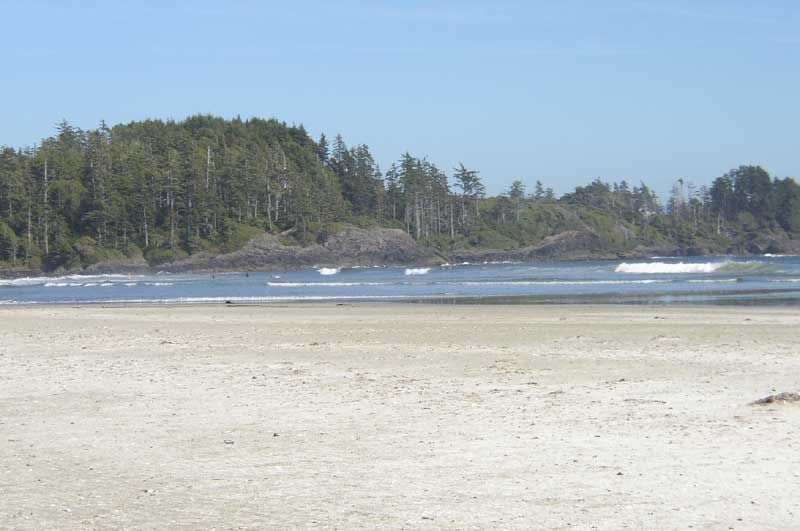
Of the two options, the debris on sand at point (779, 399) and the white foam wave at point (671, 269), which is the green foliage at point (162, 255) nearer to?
the white foam wave at point (671, 269)

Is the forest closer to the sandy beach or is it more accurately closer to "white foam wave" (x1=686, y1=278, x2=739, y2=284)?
"white foam wave" (x1=686, y1=278, x2=739, y2=284)

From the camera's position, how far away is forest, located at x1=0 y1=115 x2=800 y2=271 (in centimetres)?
11300

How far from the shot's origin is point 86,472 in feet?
27.1

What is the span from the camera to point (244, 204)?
403ft

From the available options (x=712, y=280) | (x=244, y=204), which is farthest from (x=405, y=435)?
(x=244, y=204)

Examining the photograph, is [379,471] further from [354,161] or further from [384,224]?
[354,161]

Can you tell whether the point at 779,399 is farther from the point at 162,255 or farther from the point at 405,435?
the point at 162,255

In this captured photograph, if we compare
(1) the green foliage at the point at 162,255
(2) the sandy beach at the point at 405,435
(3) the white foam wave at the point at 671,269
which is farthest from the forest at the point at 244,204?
(2) the sandy beach at the point at 405,435

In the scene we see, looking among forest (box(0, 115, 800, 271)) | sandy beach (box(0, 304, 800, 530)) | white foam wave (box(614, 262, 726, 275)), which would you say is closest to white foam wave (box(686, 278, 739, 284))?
white foam wave (box(614, 262, 726, 275))

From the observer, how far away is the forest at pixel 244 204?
113000 millimetres

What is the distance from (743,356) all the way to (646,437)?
740 cm

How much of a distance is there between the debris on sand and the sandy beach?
20 cm

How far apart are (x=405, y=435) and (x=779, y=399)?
15.3ft

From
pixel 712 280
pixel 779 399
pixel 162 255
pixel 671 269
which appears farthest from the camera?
pixel 162 255
